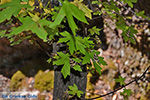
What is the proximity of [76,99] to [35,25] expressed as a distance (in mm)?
1363

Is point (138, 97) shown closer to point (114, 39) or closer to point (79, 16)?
point (114, 39)

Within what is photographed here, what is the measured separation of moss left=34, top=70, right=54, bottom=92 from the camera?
409 centimetres

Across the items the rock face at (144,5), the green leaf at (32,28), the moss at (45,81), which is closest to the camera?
the green leaf at (32,28)

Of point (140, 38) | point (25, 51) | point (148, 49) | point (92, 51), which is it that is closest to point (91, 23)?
point (92, 51)

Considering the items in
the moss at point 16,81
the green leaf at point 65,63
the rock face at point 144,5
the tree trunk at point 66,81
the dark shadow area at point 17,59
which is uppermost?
the rock face at point 144,5

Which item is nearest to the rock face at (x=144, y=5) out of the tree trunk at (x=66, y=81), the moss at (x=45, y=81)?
the tree trunk at (x=66, y=81)

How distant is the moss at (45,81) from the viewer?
161 inches

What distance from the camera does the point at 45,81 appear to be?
4090 mm

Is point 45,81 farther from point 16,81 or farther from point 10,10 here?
point 10,10

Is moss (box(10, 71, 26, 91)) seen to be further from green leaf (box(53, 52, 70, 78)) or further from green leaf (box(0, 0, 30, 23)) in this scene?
green leaf (box(0, 0, 30, 23))

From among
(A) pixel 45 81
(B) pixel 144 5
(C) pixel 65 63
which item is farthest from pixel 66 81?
(B) pixel 144 5

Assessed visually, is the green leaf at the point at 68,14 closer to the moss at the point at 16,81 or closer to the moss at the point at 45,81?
the moss at the point at 45,81

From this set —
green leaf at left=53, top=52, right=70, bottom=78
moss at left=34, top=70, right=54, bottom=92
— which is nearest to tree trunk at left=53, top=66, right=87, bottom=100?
green leaf at left=53, top=52, right=70, bottom=78

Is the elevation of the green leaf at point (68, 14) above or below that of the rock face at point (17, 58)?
above
